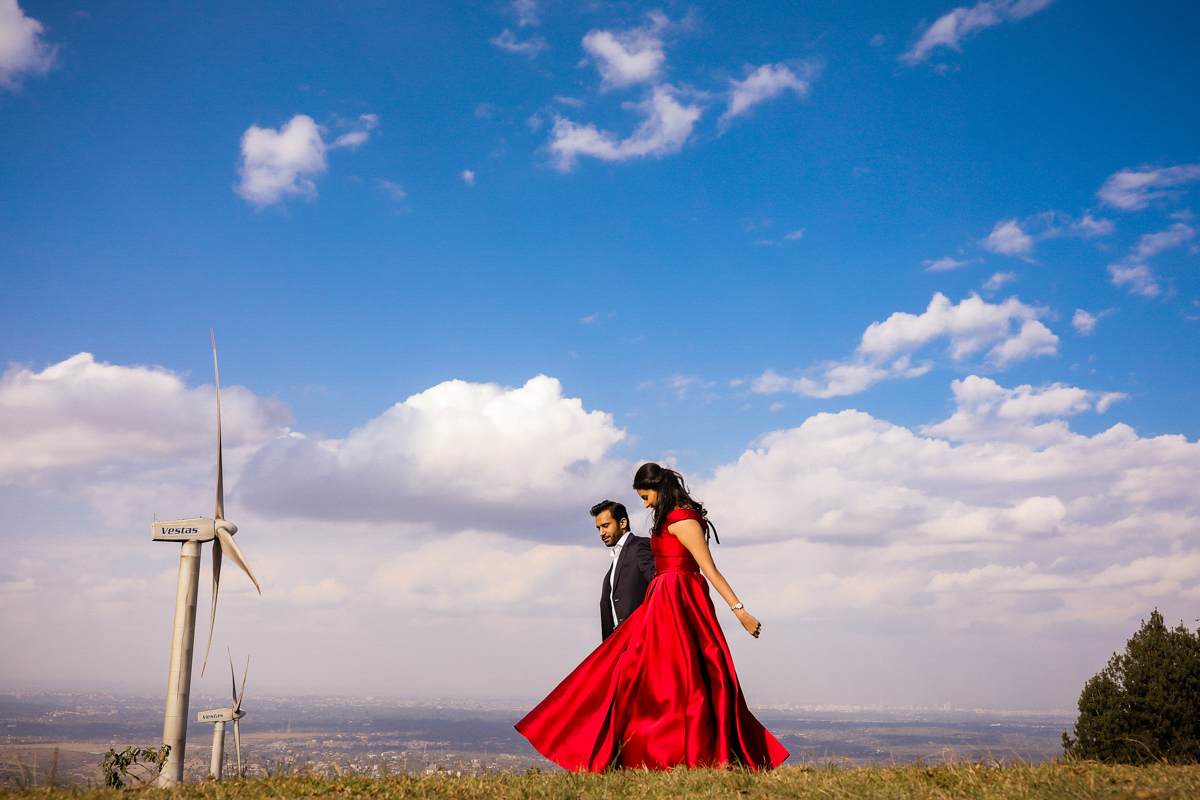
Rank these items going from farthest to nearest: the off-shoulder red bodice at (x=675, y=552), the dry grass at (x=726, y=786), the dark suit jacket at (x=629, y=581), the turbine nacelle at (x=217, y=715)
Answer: the turbine nacelle at (x=217, y=715)
the dark suit jacket at (x=629, y=581)
the off-shoulder red bodice at (x=675, y=552)
the dry grass at (x=726, y=786)

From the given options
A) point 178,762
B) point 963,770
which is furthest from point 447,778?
point 178,762

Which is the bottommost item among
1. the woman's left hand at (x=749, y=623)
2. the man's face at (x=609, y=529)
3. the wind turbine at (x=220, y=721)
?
the wind turbine at (x=220, y=721)

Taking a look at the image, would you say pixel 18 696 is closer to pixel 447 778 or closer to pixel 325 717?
pixel 325 717

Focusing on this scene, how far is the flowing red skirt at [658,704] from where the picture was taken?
843 cm

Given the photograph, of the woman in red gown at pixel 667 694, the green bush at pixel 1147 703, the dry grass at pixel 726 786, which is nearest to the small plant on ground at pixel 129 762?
the dry grass at pixel 726 786

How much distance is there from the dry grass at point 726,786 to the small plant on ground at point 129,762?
3.93 ft

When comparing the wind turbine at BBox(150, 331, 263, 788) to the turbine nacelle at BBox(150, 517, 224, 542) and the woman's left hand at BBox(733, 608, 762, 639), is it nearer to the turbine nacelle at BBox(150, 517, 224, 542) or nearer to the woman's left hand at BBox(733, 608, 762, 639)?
the turbine nacelle at BBox(150, 517, 224, 542)

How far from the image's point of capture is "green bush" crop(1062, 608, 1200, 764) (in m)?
15.9

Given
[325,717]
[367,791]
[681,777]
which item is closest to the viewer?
[367,791]

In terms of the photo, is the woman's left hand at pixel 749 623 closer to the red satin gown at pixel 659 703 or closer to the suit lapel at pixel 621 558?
the red satin gown at pixel 659 703

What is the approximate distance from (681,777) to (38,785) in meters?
5.71

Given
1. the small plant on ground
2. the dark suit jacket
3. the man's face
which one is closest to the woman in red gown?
the dark suit jacket

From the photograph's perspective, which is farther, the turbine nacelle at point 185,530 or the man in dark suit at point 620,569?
the turbine nacelle at point 185,530

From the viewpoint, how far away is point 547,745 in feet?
28.6
